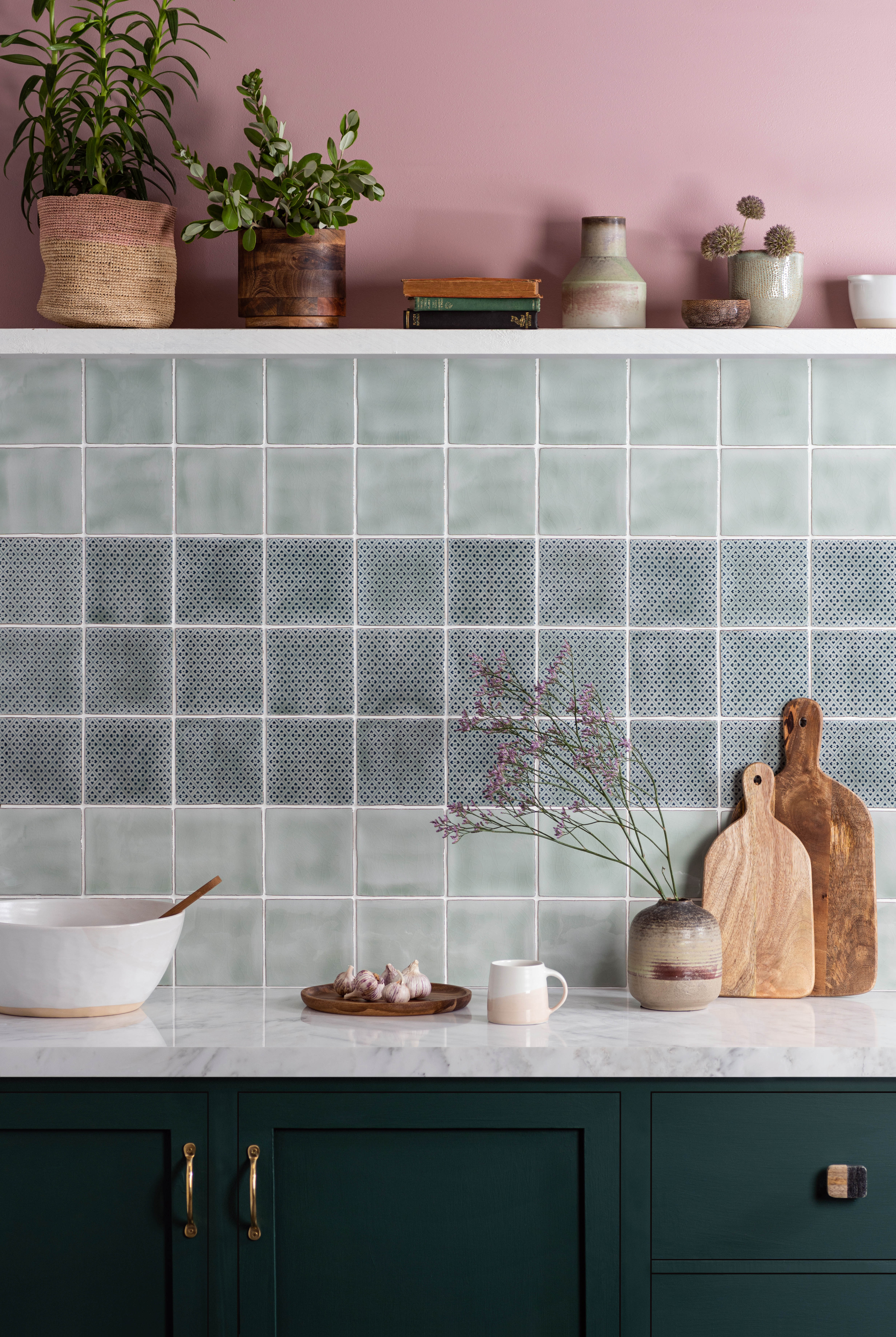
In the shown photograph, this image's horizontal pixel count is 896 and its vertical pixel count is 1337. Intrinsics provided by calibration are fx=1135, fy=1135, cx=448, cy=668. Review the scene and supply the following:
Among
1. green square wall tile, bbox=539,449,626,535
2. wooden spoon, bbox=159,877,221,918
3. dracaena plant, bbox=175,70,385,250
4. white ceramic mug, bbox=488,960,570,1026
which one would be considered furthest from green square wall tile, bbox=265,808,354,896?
dracaena plant, bbox=175,70,385,250

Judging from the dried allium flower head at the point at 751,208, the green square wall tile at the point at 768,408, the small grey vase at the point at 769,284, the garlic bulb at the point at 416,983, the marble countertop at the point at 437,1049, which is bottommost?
the marble countertop at the point at 437,1049

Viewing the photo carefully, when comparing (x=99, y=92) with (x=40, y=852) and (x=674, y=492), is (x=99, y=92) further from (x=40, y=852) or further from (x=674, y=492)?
(x=40, y=852)

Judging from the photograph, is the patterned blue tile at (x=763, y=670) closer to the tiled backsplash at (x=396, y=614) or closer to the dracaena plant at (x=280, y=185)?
the tiled backsplash at (x=396, y=614)

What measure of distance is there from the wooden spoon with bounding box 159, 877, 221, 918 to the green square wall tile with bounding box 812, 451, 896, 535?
46.4 inches

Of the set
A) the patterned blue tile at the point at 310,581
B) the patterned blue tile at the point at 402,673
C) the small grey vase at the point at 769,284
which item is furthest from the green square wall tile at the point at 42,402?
the small grey vase at the point at 769,284

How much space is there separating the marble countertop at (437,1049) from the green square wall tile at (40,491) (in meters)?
0.82

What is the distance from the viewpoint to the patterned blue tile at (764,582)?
1.98 m

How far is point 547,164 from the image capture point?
1.98 meters

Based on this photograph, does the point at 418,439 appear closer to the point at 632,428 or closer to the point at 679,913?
the point at 632,428

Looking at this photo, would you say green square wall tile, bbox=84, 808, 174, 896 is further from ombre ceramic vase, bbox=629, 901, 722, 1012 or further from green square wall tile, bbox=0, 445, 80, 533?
ombre ceramic vase, bbox=629, 901, 722, 1012

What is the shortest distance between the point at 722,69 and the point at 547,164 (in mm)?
346

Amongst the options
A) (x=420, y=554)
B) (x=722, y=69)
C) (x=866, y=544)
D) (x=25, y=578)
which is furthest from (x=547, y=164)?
(x=25, y=578)

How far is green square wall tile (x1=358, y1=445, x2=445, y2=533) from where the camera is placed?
197 centimetres

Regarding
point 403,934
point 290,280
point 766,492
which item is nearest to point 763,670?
point 766,492
